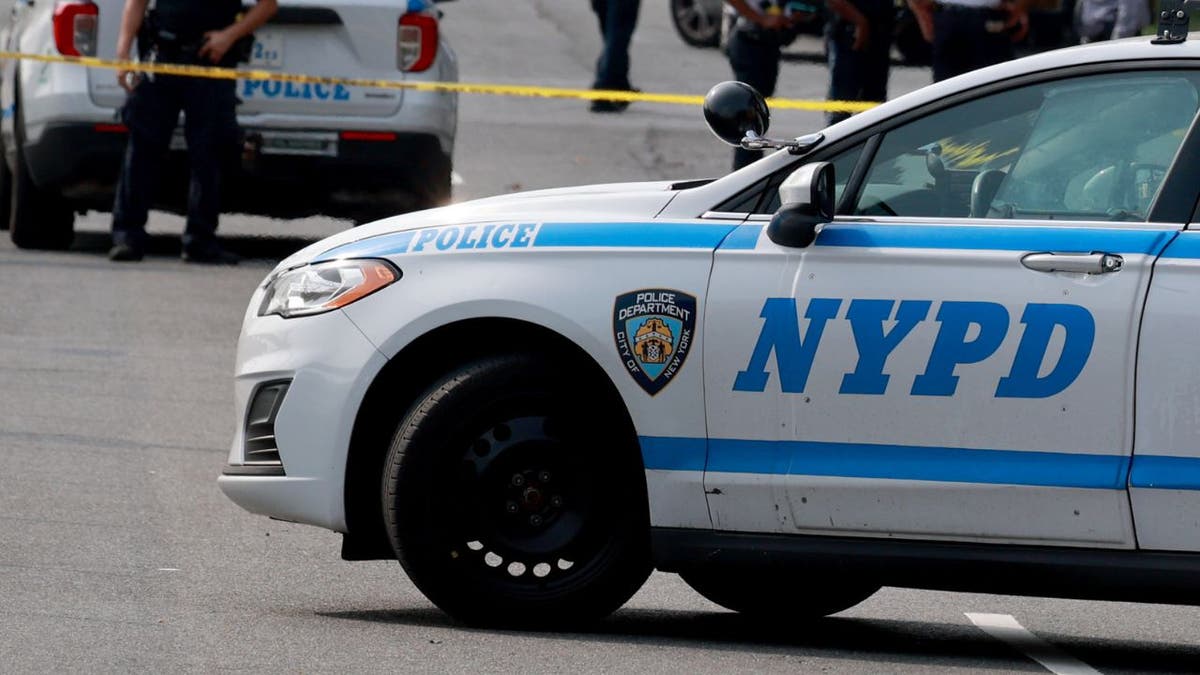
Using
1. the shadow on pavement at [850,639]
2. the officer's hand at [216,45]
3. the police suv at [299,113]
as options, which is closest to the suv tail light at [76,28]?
the police suv at [299,113]

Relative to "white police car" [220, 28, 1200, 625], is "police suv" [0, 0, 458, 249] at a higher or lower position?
lower

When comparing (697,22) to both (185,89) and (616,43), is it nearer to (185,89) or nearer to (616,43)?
(616,43)

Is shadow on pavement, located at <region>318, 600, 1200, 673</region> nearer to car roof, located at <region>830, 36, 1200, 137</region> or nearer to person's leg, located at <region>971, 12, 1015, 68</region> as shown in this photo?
car roof, located at <region>830, 36, 1200, 137</region>

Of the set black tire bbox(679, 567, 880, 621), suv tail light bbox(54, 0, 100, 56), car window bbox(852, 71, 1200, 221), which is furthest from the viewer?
suv tail light bbox(54, 0, 100, 56)

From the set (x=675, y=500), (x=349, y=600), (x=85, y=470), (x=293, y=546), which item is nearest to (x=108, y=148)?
(x=85, y=470)

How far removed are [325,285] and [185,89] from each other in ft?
21.2

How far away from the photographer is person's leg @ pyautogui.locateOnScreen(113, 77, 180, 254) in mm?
12414

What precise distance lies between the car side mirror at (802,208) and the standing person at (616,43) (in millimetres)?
12897

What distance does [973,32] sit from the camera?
43.0 feet

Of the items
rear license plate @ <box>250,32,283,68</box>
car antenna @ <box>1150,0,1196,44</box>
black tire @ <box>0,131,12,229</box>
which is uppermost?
car antenna @ <box>1150,0,1196,44</box>

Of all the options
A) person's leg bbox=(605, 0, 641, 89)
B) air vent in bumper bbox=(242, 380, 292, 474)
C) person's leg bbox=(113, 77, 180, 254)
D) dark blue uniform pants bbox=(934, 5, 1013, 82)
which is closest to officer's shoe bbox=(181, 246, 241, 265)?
person's leg bbox=(113, 77, 180, 254)

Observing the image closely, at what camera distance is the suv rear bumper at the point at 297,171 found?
41.5 ft

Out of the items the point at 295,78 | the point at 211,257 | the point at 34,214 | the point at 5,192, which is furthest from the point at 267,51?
the point at 5,192

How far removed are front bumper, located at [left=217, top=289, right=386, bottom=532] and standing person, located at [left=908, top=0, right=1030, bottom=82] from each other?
7.44 metres
